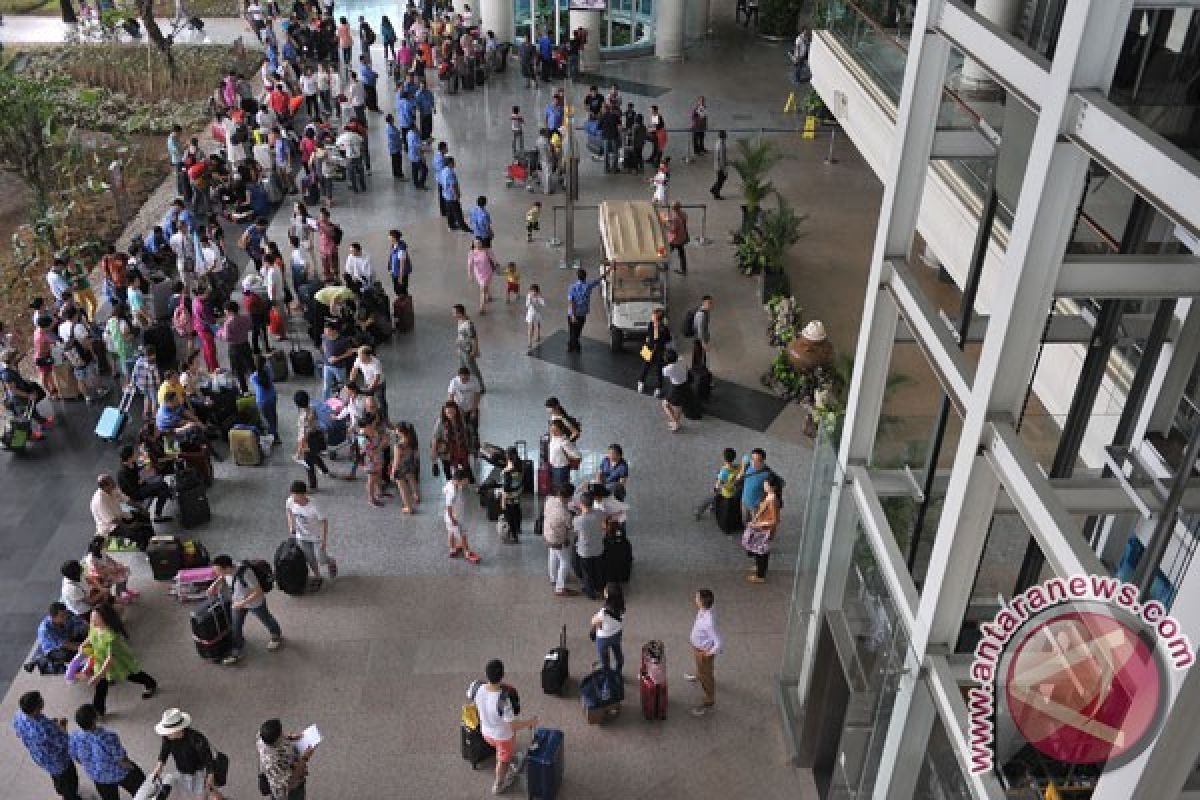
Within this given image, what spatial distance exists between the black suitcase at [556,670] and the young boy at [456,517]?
6.71 ft

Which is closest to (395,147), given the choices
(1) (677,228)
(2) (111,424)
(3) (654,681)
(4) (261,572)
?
(1) (677,228)

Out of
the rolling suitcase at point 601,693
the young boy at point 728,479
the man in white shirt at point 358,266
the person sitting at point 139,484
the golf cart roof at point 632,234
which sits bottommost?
the rolling suitcase at point 601,693

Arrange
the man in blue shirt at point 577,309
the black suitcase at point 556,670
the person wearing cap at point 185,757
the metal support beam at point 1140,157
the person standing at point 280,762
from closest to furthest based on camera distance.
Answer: the metal support beam at point 1140,157 → the person standing at point 280,762 → the person wearing cap at point 185,757 → the black suitcase at point 556,670 → the man in blue shirt at point 577,309

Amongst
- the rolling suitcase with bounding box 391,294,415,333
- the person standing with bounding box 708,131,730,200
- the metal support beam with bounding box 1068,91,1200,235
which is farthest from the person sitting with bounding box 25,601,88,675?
the person standing with bounding box 708,131,730,200

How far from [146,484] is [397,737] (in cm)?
478

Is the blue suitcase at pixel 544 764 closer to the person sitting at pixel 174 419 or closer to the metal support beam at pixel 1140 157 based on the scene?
the person sitting at pixel 174 419

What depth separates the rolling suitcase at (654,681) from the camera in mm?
9867

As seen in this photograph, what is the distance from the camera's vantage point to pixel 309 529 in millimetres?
11430

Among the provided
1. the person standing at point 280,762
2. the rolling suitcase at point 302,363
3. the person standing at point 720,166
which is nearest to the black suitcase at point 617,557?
the person standing at point 280,762

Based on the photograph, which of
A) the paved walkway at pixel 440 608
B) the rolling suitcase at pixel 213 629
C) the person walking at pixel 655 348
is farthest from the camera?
the person walking at pixel 655 348

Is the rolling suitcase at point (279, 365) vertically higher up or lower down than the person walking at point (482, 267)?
lower down

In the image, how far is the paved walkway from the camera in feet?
32.5

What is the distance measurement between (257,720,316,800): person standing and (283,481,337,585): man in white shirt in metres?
3.00

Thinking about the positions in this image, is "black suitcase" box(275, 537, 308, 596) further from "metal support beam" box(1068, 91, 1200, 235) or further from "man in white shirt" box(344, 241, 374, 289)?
"metal support beam" box(1068, 91, 1200, 235)
